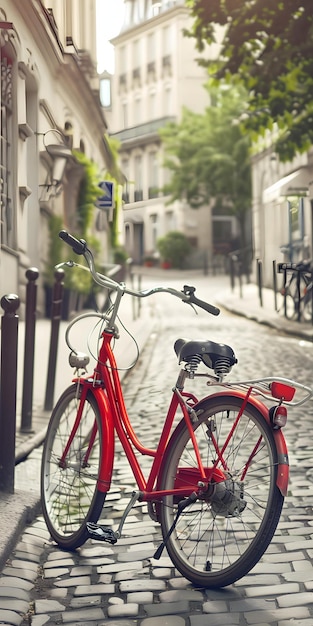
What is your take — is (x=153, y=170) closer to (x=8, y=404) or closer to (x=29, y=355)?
(x=29, y=355)

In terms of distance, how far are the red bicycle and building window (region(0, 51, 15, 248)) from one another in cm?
119

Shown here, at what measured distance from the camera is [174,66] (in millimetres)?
60469

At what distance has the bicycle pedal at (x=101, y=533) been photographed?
14.2 feet

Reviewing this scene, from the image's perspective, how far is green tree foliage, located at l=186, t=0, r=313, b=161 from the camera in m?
13.2

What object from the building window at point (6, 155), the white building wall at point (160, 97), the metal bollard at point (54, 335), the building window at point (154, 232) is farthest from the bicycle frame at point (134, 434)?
the building window at point (154, 232)

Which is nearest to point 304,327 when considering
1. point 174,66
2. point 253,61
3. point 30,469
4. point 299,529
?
point 253,61

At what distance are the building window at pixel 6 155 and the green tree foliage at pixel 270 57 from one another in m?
7.26

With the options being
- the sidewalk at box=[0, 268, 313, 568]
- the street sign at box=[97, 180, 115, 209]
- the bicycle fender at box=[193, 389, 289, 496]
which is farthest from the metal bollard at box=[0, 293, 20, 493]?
the bicycle fender at box=[193, 389, 289, 496]

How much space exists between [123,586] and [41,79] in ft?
9.86

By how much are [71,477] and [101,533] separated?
1.75ft

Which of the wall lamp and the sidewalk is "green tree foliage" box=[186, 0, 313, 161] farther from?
the wall lamp

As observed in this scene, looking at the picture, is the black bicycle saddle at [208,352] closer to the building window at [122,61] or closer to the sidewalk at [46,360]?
the sidewalk at [46,360]

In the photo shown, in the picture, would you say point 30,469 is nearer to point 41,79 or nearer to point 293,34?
point 41,79

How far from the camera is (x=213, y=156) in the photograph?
168ft
